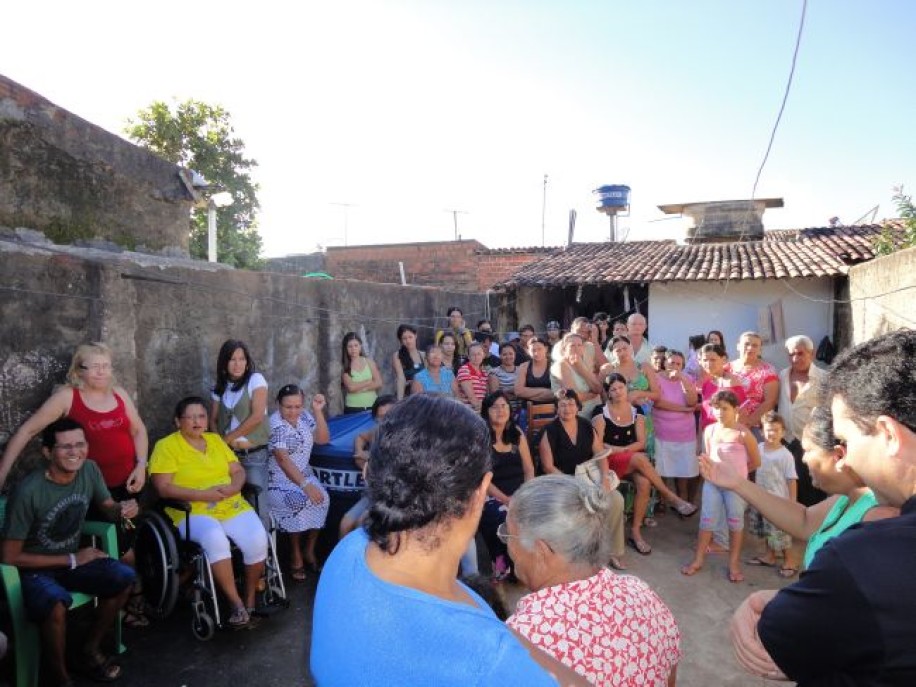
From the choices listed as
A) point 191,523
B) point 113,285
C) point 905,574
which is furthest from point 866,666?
point 113,285

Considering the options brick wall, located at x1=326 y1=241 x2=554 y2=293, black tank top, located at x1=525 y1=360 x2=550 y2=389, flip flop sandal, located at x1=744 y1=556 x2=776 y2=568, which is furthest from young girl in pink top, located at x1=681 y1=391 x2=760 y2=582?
brick wall, located at x1=326 y1=241 x2=554 y2=293

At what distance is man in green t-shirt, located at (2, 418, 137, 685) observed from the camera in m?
3.10

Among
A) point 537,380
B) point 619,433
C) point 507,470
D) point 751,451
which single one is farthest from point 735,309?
point 507,470

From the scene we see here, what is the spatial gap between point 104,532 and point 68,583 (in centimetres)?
41

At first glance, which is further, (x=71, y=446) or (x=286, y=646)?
(x=286, y=646)

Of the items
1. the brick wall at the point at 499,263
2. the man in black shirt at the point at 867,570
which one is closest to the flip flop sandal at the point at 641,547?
the man in black shirt at the point at 867,570

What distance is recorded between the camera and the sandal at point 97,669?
324 cm

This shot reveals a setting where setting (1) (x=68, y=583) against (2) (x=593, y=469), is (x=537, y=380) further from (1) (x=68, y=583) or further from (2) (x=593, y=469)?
(1) (x=68, y=583)

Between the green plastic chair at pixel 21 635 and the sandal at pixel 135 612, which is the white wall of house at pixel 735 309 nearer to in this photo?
the sandal at pixel 135 612

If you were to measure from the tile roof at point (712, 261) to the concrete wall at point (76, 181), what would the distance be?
25.2ft

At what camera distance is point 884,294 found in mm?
7293

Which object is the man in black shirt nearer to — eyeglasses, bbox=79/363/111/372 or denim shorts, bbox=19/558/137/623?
denim shorts, bbox=19/558/137/623

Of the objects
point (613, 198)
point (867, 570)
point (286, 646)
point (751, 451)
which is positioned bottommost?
point (286, 646)

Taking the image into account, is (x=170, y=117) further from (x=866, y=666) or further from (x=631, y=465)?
(x=866, y=666)
